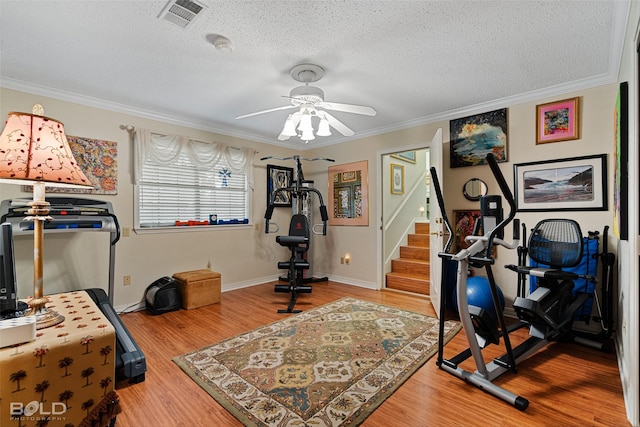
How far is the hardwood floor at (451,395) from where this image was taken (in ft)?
5.48

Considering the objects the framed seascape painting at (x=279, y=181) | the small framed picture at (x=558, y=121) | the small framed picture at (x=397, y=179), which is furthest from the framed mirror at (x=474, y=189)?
the framed seascape painting at (x=279, y=181)

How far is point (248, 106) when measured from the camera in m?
3.56

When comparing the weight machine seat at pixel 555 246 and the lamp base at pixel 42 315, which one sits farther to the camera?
the weight machine seat at pixel 555 246

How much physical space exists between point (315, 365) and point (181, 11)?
2.61 meters

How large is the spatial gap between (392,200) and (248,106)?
2732 mm

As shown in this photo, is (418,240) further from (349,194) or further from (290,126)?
(290,126)

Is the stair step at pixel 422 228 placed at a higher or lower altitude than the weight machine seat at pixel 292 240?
higher

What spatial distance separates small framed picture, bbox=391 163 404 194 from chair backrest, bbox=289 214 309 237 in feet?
5.35

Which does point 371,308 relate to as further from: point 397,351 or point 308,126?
point 308,126

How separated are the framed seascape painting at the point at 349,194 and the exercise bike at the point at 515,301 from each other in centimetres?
236

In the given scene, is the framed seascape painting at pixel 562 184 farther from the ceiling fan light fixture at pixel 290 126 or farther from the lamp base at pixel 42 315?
the lamp base at pixel 42 315

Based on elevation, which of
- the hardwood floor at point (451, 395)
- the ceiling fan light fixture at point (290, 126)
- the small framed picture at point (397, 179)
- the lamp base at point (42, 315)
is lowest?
the hardwood floor at point (451, 395)

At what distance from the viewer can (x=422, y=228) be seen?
213 inches

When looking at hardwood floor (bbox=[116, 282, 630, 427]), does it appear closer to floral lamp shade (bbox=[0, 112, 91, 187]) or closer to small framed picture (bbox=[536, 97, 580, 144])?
floral lamp shade (bbox=[0, 112, 91, 187])
